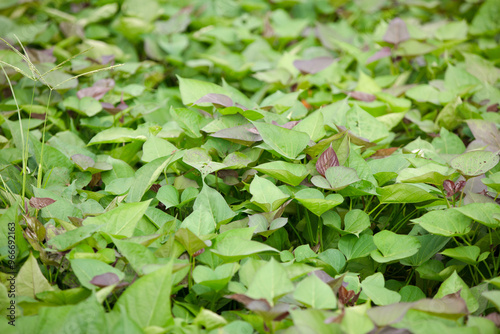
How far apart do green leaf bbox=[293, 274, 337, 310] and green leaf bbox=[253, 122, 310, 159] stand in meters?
0.38

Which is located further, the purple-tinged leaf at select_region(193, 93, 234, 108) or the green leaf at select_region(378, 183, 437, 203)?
the purple-tinged leaf at select_region(193, 93, 234, 108)

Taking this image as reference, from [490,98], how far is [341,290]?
1.21 meters

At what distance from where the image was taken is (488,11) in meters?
2.32

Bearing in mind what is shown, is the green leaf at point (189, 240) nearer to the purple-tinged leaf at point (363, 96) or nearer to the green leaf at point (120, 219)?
the green leaf at point (120, 219)

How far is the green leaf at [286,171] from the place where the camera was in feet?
3.56

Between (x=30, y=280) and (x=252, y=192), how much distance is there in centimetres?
53

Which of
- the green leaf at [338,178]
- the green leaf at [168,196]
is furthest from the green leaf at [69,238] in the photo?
the green leaf at [338,178]

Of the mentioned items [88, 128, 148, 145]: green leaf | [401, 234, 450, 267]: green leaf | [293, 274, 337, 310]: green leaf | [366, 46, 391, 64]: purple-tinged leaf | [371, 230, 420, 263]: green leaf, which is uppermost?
[366, 46, 391, 64]: purple-tinged leaf

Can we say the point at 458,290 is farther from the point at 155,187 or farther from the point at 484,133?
the point at 155,187

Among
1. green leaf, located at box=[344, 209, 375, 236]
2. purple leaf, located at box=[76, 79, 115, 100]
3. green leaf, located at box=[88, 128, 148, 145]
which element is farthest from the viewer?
purple leaf, located at box=[76, 79, 115, 100]

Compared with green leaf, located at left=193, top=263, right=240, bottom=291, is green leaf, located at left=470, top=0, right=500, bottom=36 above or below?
above

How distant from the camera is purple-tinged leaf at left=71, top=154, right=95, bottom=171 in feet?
4.05

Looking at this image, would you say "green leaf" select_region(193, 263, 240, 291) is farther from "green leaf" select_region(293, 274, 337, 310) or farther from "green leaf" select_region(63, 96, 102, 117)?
"green leaf" select_region(63, 96, 102, 117)

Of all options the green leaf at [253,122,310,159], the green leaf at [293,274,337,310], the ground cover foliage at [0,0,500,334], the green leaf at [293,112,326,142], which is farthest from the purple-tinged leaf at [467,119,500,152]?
the green leaf at [293,274,337,310]
